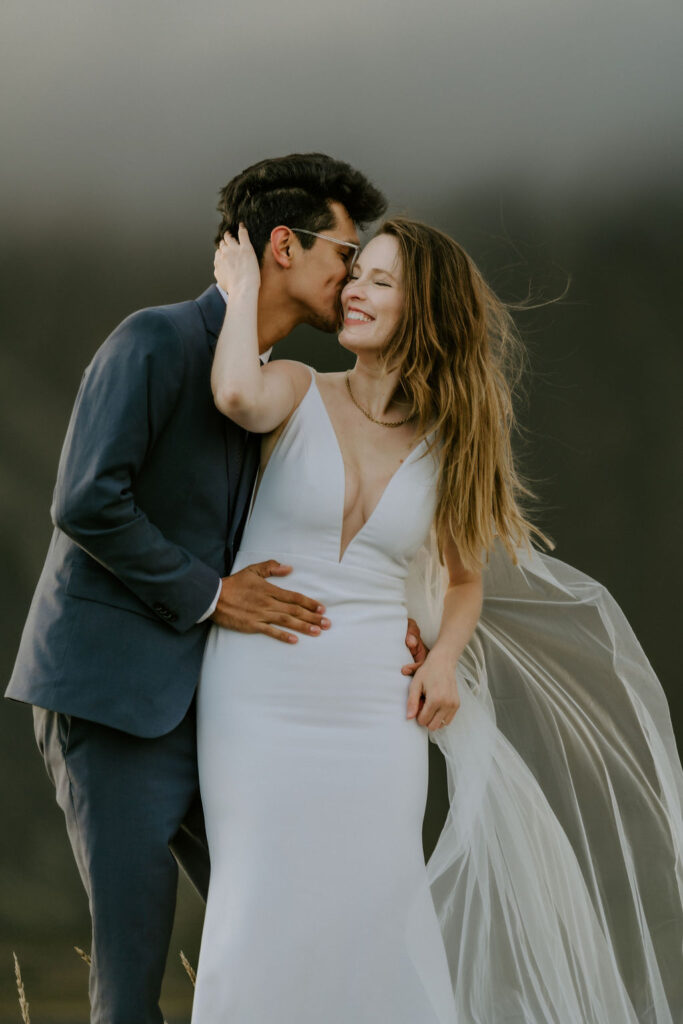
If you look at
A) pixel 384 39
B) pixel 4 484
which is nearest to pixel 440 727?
pixel 4 484

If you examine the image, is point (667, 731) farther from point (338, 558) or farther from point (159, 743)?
point (159, 743)

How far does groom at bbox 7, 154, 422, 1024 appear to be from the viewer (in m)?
2.03

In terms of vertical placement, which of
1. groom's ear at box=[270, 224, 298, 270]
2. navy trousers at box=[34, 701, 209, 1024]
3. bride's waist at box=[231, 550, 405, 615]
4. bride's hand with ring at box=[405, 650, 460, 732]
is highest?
groom's ear at box=[270, 224, 298, 270]

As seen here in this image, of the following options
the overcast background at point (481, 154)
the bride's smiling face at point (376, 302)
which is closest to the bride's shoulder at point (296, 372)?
the bride's smiling face at point (376, 302)

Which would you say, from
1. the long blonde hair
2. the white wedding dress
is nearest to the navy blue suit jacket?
the white wedding dress

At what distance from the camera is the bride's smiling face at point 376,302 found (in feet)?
7.47

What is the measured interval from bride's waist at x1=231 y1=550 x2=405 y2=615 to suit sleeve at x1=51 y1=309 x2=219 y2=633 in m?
0.13

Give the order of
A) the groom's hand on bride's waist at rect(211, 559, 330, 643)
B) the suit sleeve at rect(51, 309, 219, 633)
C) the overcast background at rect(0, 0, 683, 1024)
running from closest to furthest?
1. the suit sleeve at rect(51, 309, 219, 633)
2. the groom's hand on bride's waist at rect(211, 559, 330, 643)
3. the overcast background at rect(0, 0, 683, 1024)

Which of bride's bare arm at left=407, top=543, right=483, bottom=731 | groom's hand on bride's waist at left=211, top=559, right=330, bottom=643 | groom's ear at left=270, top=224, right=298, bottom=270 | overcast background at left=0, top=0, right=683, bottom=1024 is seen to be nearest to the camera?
groom's hand on bride's waist at left=211, top=559, right=330, bottom=643

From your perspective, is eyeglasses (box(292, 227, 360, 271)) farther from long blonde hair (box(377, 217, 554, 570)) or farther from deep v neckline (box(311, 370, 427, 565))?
deep v neckline (box(311, 370, 427, 565))

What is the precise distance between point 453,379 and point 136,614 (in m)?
0.83

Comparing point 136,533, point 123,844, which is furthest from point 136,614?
point 123,844

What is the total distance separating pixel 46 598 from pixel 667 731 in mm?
1420

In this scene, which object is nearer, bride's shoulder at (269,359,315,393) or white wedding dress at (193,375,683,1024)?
white wedding dress at (193,375,683,1024)
